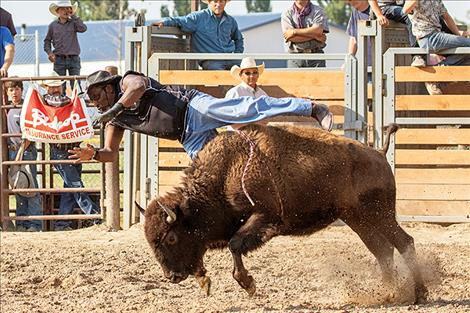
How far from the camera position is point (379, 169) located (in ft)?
25.4

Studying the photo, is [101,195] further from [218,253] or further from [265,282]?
[265,282]

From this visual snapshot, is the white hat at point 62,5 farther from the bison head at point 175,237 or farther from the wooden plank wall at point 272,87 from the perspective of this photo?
the bison head at point 175,237

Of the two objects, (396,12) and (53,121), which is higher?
(396,12)

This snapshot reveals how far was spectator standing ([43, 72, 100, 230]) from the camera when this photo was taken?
39.2 ft

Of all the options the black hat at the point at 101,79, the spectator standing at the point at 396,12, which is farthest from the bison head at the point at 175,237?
the spectator standing at the point at 396,12

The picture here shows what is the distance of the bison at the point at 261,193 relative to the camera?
7.45 metres

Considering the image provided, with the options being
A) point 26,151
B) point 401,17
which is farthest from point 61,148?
point 401,17

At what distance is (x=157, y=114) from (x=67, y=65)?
548 centimetres

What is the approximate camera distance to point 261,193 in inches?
292

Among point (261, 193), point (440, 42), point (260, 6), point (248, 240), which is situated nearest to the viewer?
point (248, 240)

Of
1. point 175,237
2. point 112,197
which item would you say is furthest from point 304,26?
point 175,237

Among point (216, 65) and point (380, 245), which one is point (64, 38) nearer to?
point (216, 65)

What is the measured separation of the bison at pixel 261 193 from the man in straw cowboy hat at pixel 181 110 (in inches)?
13.5

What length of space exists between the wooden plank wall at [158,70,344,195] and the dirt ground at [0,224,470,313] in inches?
31.9
